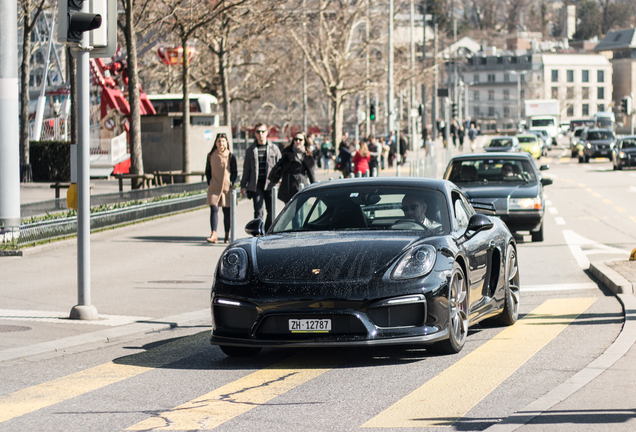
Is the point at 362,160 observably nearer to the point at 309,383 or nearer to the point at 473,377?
the point at 473,377

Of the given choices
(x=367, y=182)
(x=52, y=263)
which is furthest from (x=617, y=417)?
(x=52, y=263)

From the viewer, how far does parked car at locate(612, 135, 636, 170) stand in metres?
47.9

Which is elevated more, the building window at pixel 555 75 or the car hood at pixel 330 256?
the building window at pixel 555 75

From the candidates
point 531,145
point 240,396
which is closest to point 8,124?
point 240,396

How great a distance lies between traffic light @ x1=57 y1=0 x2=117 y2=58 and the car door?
3660mm

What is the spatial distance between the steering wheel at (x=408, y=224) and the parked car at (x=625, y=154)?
137 feet

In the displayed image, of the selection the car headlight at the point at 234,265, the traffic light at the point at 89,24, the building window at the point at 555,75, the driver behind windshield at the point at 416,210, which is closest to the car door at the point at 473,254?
the driver behind windshield at the point at 416,210

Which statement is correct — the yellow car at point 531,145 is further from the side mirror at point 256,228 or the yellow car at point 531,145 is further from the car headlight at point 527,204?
the side mirror at point 256,228

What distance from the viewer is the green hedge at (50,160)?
4003 centimetres

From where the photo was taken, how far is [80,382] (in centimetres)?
702

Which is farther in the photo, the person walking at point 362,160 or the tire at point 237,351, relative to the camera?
the person walking at point 362,160

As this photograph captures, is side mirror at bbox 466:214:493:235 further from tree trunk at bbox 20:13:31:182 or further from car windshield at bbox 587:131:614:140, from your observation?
car windshield at bbox 587:131:614:140

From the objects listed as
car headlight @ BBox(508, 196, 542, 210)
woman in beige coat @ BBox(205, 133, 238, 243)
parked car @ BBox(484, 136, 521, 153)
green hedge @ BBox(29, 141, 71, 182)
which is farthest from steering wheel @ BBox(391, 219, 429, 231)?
parked car @ BBox(484, 136, 521, 153)

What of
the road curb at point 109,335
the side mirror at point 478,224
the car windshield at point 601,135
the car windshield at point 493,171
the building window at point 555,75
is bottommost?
the road curb at point 109,335
